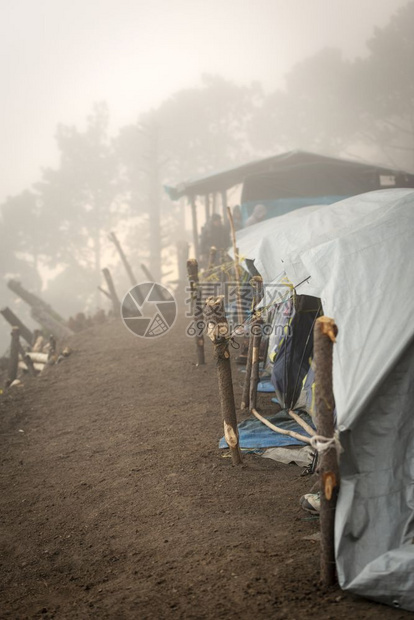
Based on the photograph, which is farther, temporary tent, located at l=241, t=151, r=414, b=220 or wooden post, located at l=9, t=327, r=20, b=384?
temporary tent, located at l=241, t=151, r=414, b=220

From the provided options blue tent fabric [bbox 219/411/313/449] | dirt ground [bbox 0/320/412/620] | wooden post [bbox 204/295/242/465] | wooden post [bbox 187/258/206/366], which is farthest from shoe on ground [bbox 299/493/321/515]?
wooden post [bbox 187/258/206/366]

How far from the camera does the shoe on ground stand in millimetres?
3697

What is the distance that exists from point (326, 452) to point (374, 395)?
617 mm

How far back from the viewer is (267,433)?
563 centimetres

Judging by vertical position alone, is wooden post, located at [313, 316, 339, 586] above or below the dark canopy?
below

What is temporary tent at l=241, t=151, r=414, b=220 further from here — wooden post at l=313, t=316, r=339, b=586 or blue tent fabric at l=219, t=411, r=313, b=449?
wooden post at l=313, t=316, r=339, b=586

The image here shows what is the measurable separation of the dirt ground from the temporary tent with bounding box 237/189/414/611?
0.75 ft

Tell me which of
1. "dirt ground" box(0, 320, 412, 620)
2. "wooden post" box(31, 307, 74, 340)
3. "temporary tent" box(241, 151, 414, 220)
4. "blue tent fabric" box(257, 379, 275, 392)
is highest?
"temporary tent" box(241, 151, 414, 220)

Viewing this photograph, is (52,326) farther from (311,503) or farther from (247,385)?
(311,503)

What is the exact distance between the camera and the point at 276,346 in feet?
19.3

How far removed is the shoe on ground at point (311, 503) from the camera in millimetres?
3697

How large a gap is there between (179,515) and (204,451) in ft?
4.19

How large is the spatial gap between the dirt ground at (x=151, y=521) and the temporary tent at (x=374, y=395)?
9.0 inches

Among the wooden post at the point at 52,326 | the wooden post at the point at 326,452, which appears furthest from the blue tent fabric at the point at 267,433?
the wooden post at the point at 52,326
